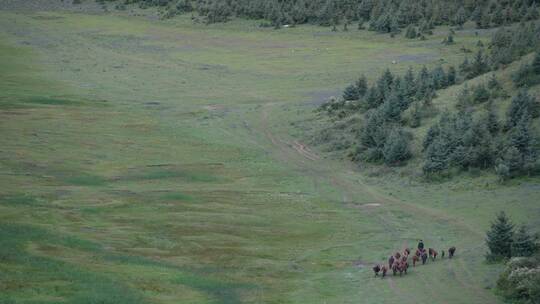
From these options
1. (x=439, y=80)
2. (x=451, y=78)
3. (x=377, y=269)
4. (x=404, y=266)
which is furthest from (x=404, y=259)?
(x=451, y=78)

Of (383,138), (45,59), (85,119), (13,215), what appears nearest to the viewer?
(13,215)

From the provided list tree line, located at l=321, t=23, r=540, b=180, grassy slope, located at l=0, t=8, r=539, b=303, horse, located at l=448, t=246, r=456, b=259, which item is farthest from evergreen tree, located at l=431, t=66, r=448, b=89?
horse, located at l=448, t=246, r=456, b=259

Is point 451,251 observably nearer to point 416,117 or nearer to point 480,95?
point 480,95

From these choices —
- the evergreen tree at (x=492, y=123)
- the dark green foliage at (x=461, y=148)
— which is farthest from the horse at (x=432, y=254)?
the evergreen tree at (x=492, y=123)

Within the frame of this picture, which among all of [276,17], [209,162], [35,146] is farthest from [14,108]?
[276,17]

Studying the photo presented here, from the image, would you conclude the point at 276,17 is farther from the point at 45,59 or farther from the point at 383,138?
the point at 383,138
